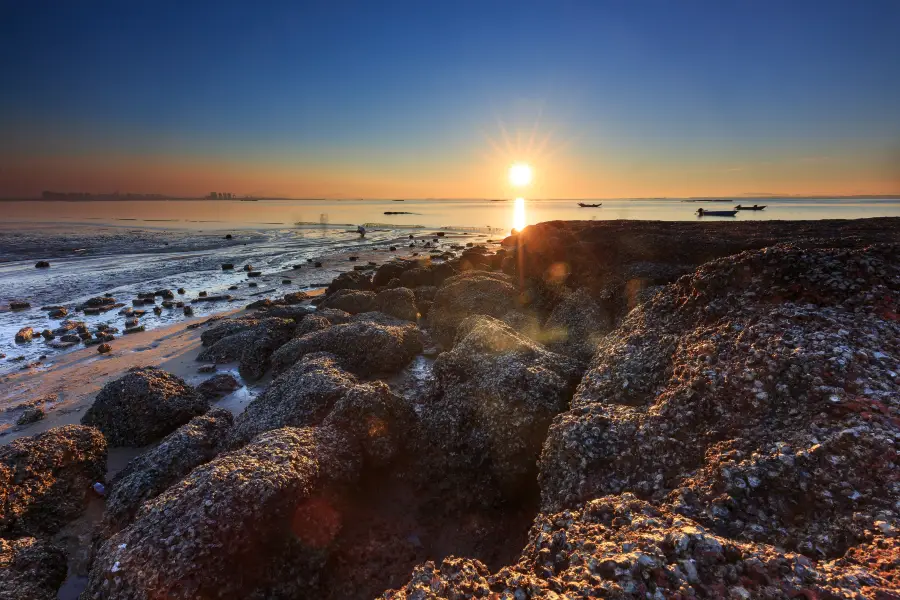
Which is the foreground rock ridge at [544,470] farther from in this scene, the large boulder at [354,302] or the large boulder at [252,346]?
the large boulder at [354,302]

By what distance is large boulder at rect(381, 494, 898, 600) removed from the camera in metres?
2.67

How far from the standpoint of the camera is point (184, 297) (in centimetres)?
2152

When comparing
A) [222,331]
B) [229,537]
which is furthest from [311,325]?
[229,537]

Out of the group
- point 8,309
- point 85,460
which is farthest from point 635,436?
point 8,309

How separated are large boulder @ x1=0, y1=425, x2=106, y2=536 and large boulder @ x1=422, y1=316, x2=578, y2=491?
19.9 ft

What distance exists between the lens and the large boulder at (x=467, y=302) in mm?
12875

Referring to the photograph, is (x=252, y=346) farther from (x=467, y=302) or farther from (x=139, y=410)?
(x=467, y=302)

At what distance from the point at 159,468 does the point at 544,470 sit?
20.3ft

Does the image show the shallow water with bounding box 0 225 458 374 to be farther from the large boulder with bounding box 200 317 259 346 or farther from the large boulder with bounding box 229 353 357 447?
the large boulder with bounding box 229 353 357 447

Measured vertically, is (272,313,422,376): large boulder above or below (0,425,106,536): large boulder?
above

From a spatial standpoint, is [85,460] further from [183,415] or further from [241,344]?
[241,344]

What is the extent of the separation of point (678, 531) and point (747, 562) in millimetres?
→ 448

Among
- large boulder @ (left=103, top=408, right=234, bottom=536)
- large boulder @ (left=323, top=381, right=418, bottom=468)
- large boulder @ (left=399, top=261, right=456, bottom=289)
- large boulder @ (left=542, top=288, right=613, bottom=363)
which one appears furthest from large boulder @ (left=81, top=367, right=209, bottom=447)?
large boulder @ (left=399, top=261, right=456, bottom=289)

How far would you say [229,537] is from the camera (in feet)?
15.1
